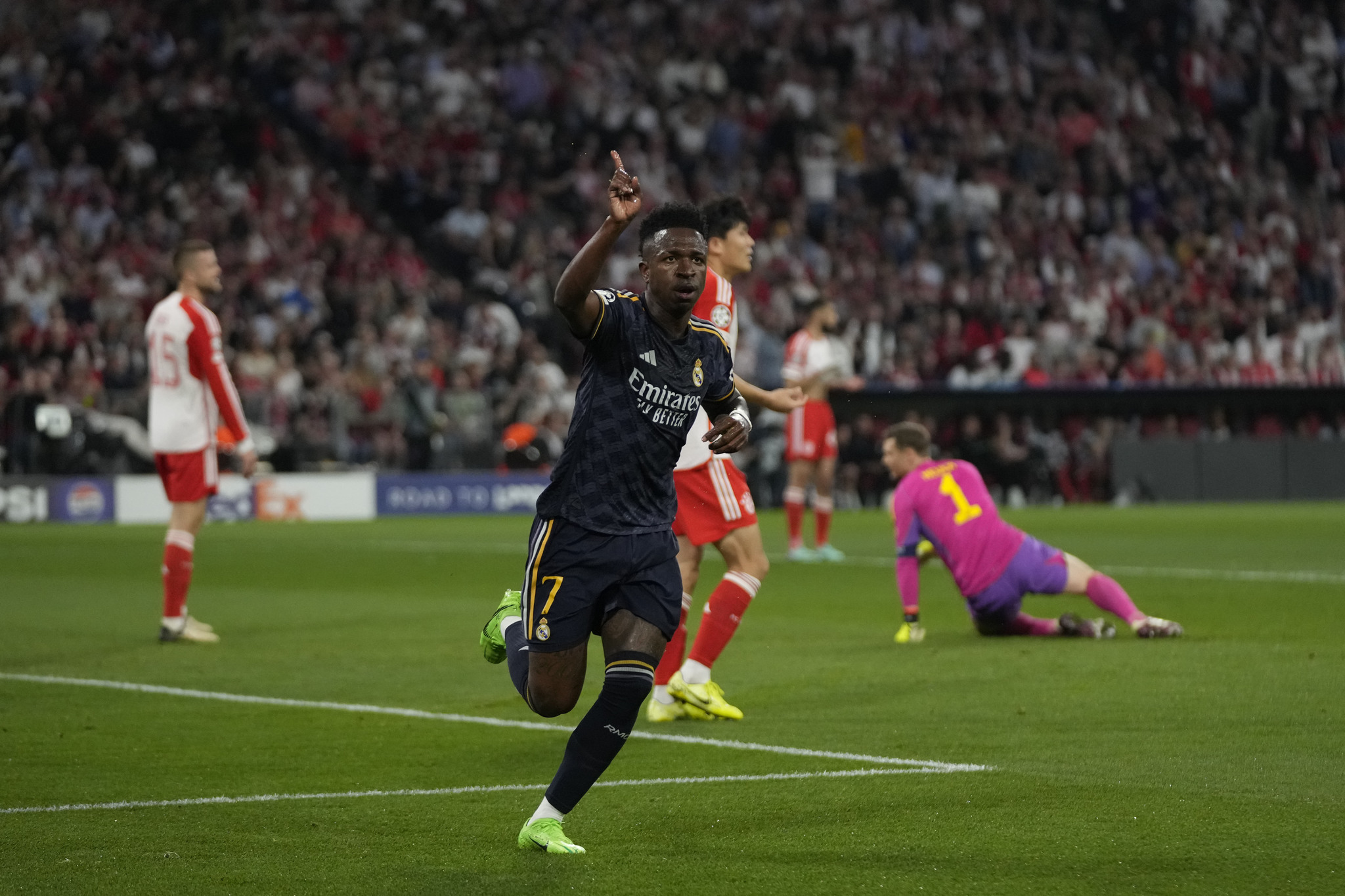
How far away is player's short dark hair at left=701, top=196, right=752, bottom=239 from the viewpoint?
8898 mm

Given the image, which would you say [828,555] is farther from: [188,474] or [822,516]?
[188,474]

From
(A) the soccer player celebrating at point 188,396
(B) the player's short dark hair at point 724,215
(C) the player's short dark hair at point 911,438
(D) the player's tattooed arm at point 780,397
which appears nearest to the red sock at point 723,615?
(D) the player's tattooed arm at point 780,397

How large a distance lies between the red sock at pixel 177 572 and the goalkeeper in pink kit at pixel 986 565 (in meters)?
4.31

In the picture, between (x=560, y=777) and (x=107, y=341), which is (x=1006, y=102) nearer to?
(x=107, y=341)

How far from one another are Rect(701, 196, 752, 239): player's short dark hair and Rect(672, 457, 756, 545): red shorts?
119 centimetres

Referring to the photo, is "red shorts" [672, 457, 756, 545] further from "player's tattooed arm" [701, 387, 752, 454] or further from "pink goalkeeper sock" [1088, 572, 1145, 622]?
"pink goalkeeper sock" [1088, 572, 1145, 622]

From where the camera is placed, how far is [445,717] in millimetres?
8320

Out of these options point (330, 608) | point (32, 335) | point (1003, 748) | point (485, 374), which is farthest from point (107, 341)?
point (1003, 748)

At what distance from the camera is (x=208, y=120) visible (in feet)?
95.3

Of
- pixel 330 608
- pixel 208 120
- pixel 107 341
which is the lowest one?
pixel 330 608

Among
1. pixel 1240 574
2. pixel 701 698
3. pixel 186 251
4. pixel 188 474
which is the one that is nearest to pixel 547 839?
pixel 701 698

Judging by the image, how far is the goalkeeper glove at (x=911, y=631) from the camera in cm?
1087

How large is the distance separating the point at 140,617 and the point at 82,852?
25.5 feet

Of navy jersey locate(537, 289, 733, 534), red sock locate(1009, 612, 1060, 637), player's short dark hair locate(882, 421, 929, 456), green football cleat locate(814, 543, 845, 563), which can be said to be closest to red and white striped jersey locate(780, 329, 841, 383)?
green football cleat locate(814, 543, 845, 563)
